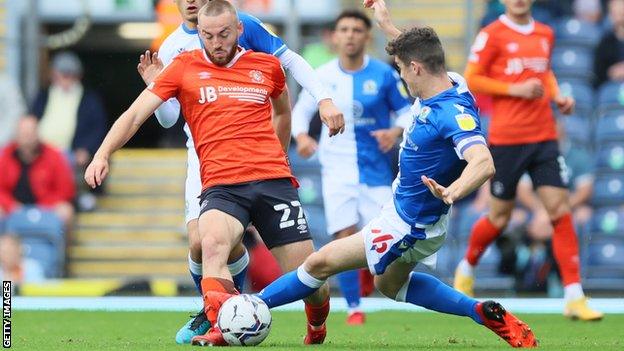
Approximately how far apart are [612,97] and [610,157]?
0.73 metres

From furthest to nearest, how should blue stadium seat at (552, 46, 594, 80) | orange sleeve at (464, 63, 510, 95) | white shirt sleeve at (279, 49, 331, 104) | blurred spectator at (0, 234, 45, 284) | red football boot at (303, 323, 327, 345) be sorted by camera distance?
blue stadium seat at (552, 46, 594, 80) < blurred spectator at (0, 234, 45, 284) < orange sleeve at (464, 63, 510, 95) < white shirt sleeve at (279, 49, 331, 104) < red football boot at (303, 323, 327, 345)

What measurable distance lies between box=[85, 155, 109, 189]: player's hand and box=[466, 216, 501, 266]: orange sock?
455 centimetres

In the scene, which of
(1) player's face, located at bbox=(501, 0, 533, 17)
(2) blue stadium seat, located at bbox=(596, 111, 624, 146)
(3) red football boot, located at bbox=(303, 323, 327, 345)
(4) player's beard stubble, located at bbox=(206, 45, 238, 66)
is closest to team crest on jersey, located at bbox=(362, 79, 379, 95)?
(1) player's face, located at bbox=(501, 0, 533, 17)

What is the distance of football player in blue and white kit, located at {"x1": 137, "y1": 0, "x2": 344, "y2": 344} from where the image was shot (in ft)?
29.7

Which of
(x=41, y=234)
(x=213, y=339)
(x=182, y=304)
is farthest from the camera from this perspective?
(x=41, y=234)

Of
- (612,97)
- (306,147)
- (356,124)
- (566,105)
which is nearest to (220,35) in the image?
(306,147)

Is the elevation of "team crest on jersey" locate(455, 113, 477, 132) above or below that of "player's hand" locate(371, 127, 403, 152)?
above

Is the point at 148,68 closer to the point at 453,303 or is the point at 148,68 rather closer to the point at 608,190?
the point at 453,303

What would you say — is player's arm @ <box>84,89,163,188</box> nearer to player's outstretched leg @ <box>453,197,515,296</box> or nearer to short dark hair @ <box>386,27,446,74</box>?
short dark hair @ <box>386,27,446,74</box>

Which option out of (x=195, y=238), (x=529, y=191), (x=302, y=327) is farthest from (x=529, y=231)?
(x=195, y=238)

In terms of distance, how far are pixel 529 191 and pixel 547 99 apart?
397 cm

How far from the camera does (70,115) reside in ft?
57.6

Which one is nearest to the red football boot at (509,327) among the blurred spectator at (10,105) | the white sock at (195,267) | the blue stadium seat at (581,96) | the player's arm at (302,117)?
the white sock at (195,267)

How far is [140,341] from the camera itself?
9547 mm
